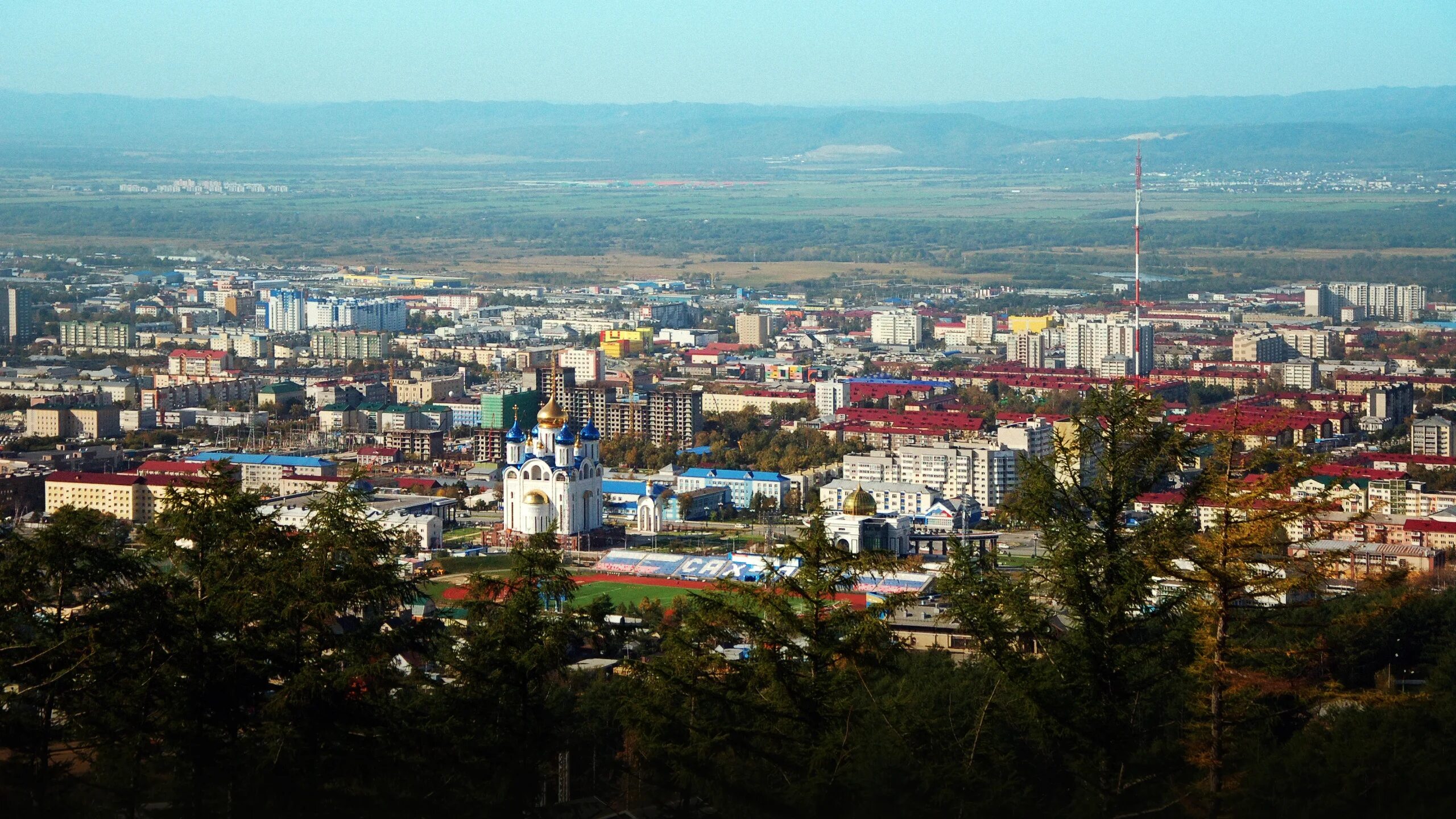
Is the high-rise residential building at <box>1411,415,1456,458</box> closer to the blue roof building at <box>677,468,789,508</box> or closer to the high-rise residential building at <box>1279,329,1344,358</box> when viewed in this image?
the blue roof building at <box>677,468,789,508</box>

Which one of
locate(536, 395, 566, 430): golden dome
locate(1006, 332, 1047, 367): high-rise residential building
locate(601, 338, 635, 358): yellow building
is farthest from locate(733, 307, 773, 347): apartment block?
locate(536, 395, 566, 430): golden dome

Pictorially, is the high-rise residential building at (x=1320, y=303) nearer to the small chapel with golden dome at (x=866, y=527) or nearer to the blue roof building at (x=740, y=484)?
the blue roof building at (x=740, y=484)

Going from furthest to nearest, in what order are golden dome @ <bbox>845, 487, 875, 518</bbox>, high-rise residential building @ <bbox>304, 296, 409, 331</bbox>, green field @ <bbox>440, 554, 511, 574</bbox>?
high-rise residential building @ <bbox>304, 296, 409, 331</bbox> → golden dome @ <bbox>845, 487, 875, 518</bbox> → green field @ <bbox>440, 554, 511, 574</bbox>

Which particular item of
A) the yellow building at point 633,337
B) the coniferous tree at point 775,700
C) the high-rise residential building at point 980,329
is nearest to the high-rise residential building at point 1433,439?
the high-rise residential building at point 980,329

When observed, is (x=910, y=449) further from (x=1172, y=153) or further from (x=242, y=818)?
(x=1172, y=153)

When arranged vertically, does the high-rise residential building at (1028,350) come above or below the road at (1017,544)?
above

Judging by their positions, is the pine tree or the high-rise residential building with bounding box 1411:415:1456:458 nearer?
the pine tree

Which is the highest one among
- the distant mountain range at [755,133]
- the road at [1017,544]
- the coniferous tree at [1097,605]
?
the distant mountain range at [755,133]

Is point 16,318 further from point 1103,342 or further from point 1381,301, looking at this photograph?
point 1381,301
